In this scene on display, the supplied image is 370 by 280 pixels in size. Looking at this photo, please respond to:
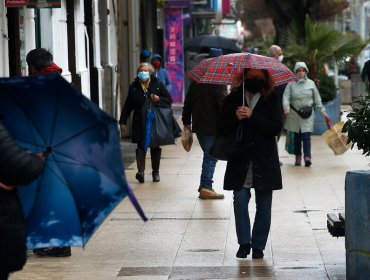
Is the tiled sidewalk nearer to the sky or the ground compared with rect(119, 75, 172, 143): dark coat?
nearer to the ground

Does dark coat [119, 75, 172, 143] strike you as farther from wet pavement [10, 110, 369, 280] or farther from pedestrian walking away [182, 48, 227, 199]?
pedestrian walking away [182, 48, 227, 199]

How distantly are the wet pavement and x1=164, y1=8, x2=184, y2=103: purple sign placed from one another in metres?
18.2

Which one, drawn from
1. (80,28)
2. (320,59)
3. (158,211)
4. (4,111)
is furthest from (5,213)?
(320,59)

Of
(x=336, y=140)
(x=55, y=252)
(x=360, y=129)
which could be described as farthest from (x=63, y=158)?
(x=336, y=140)

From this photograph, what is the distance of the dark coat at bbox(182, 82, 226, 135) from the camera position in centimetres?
1252

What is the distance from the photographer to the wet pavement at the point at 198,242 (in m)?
8.46

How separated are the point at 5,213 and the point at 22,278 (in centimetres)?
318

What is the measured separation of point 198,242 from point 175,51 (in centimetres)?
2338

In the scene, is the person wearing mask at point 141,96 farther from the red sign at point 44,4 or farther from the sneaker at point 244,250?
the sneaker at point 244,250

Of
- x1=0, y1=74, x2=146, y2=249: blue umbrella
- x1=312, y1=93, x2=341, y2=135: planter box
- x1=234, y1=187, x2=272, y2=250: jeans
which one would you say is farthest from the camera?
x1=312, y1=93, x2=341, y2=135: planter box

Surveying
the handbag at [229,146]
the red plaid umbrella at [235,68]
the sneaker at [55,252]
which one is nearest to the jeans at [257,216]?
the handbag at [229,146]

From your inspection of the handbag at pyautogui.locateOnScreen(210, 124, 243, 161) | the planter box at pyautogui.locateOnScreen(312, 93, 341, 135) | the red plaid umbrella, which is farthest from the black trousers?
the planter box at pyautogui.locateOnScreen(312, 93, 341, 135)

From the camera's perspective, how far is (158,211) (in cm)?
1183

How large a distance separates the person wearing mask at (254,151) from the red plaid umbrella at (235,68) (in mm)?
97
